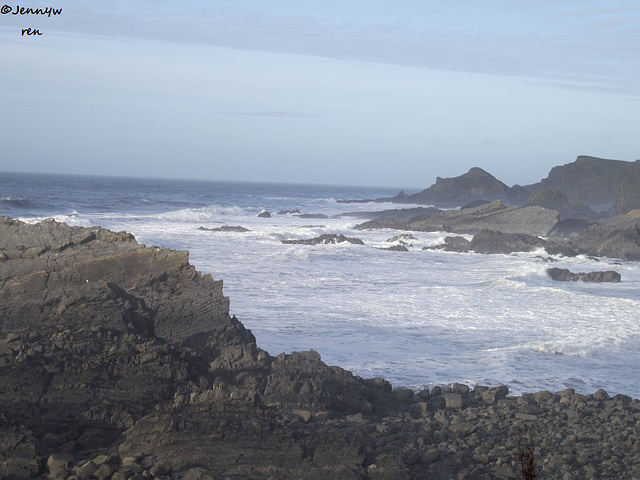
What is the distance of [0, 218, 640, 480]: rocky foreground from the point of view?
243 inches

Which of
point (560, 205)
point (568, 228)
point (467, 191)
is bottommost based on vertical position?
point (568, 228)

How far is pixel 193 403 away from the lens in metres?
6.80

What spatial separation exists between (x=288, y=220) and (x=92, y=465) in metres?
40.0

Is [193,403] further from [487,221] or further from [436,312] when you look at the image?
[487,221]

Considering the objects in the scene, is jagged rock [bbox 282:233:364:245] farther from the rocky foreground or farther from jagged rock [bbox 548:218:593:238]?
the rocky foreground

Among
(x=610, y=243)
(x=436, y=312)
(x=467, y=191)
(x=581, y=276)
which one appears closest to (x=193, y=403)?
(x=436, y=312)

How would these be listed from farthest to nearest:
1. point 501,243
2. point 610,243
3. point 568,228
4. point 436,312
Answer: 1. point 568,228
2. point 501,243
3. point 610,243
4. point 436,312

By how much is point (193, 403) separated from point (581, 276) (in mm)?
16275

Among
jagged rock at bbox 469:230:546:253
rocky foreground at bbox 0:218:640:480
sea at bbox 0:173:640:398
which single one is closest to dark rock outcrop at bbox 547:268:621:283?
sea at bbox 0:173:640:398

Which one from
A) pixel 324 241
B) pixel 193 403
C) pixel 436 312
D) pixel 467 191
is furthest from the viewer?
pixel 467 191

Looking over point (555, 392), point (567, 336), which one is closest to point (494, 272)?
point (567, 336)

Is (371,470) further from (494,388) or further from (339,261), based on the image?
(339,261)

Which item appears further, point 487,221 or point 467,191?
point 467,191

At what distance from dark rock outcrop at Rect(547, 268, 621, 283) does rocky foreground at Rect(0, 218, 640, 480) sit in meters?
12.2
